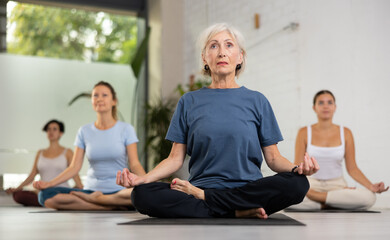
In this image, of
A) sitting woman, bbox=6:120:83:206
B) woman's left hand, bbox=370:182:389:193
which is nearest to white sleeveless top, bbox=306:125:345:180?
woman's left hand, bbox=370:182:389:193

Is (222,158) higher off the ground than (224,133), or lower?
lower

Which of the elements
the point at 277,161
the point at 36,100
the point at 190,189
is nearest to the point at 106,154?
the point at 190,189

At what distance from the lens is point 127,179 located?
2.14m

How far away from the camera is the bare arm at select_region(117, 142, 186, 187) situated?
2.14 meters

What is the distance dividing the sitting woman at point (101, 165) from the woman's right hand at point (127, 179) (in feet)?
4.12

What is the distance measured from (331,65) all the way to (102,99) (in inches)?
74.7

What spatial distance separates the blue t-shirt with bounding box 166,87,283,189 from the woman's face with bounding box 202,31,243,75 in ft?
0.32

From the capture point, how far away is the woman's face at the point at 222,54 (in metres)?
2.41

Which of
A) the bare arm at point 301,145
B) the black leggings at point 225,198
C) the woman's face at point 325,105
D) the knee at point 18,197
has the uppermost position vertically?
the woman's face at point 325,105

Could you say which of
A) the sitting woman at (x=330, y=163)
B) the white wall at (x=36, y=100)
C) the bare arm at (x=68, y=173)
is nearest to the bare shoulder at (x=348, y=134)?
the sitting woman at (x=330, y=163)

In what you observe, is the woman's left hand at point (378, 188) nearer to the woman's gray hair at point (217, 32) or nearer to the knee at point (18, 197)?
the woman's gray hair at point (217, 32)

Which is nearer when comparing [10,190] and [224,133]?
[224,133]

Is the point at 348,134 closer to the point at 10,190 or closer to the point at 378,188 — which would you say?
the point at 378,188

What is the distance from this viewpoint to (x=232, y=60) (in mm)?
2434
